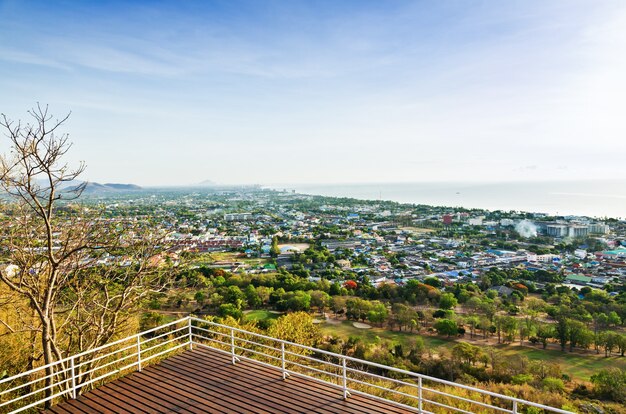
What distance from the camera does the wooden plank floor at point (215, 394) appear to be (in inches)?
165

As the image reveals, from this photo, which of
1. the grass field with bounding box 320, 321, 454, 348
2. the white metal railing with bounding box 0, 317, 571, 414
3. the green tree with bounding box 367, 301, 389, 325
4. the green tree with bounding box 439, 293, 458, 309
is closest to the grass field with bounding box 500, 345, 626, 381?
the grass field with bounding box 320, 321, 454, 348

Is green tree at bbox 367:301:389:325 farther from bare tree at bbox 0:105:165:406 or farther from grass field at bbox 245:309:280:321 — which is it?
bare tree at bbox 0:105:165:406

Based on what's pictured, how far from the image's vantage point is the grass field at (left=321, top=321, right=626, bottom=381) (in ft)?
59.4

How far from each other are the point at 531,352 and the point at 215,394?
68.2 ft

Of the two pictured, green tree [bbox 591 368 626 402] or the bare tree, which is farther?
green tree [bbox 591 368 626 402]

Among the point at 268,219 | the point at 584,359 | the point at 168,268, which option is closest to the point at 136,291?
the point at 168,268

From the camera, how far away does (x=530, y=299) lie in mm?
28516

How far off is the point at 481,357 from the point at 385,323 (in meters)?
7.30

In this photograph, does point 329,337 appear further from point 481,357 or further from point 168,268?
point 168,268

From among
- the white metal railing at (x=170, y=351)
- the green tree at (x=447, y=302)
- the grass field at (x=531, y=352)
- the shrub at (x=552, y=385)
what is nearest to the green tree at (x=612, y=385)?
the shrub at (x=552, y=385)

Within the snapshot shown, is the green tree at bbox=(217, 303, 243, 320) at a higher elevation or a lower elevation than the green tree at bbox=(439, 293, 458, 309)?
higher

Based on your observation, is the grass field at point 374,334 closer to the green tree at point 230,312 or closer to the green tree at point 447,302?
the green tree at point 230,312

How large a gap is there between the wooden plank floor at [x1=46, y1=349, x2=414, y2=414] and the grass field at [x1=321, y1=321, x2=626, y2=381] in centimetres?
1613

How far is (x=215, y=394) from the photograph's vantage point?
4.51 m
